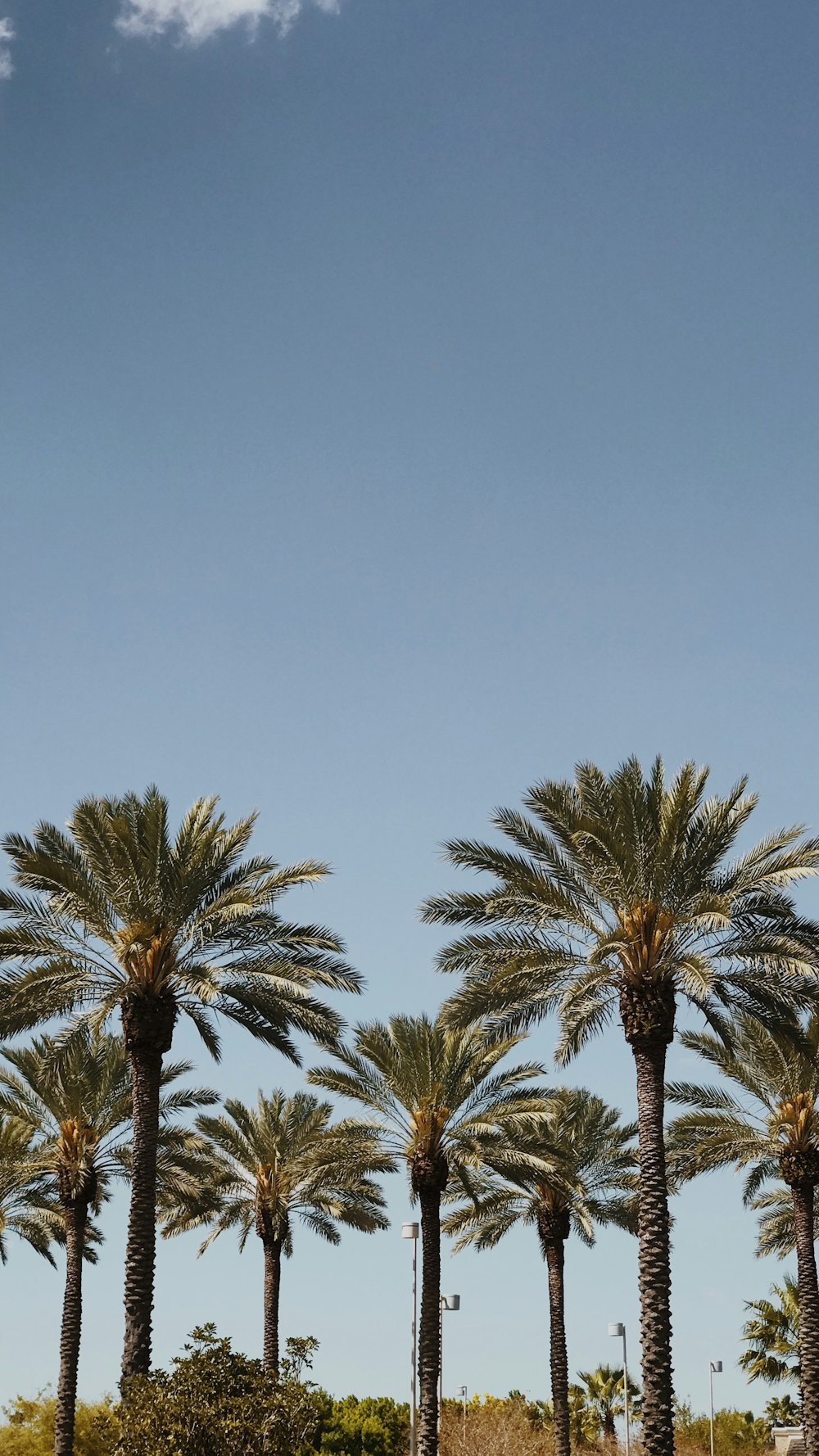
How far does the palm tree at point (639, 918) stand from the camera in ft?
81.8

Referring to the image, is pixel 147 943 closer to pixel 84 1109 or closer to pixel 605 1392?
pixel 84 1109

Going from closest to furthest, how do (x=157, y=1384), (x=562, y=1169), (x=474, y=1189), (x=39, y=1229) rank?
(x=157, y=1384) → (x=562, y=1169) → (x=474, y=1189) → (x=39, y=1229)

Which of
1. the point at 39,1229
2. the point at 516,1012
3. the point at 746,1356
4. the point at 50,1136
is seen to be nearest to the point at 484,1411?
the point at 746,1356

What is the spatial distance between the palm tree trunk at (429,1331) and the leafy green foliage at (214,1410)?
7092 millimetres

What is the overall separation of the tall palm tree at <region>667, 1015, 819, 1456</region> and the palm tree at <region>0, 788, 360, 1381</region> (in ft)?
33.0

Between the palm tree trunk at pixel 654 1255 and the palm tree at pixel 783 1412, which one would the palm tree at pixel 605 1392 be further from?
the palm tree trunk at pixel 654 1255

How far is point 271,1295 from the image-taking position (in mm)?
40500

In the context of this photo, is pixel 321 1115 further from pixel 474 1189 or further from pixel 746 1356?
pixel 746 1356

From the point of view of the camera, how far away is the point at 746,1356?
5009 centimetres

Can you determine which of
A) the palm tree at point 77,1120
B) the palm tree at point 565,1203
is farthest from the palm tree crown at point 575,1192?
the palm tree at point 77,1120

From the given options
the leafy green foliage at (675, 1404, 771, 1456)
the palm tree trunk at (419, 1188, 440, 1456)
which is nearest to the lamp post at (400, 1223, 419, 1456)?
the palm tree trunk at (419, 1188, 440, 1456)

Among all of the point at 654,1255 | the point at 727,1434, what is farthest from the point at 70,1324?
the point at 727,1434

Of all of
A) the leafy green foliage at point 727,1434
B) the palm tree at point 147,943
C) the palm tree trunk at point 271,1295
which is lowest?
the leafy green foliage at point 727,1434

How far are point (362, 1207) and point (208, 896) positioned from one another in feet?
57.4
